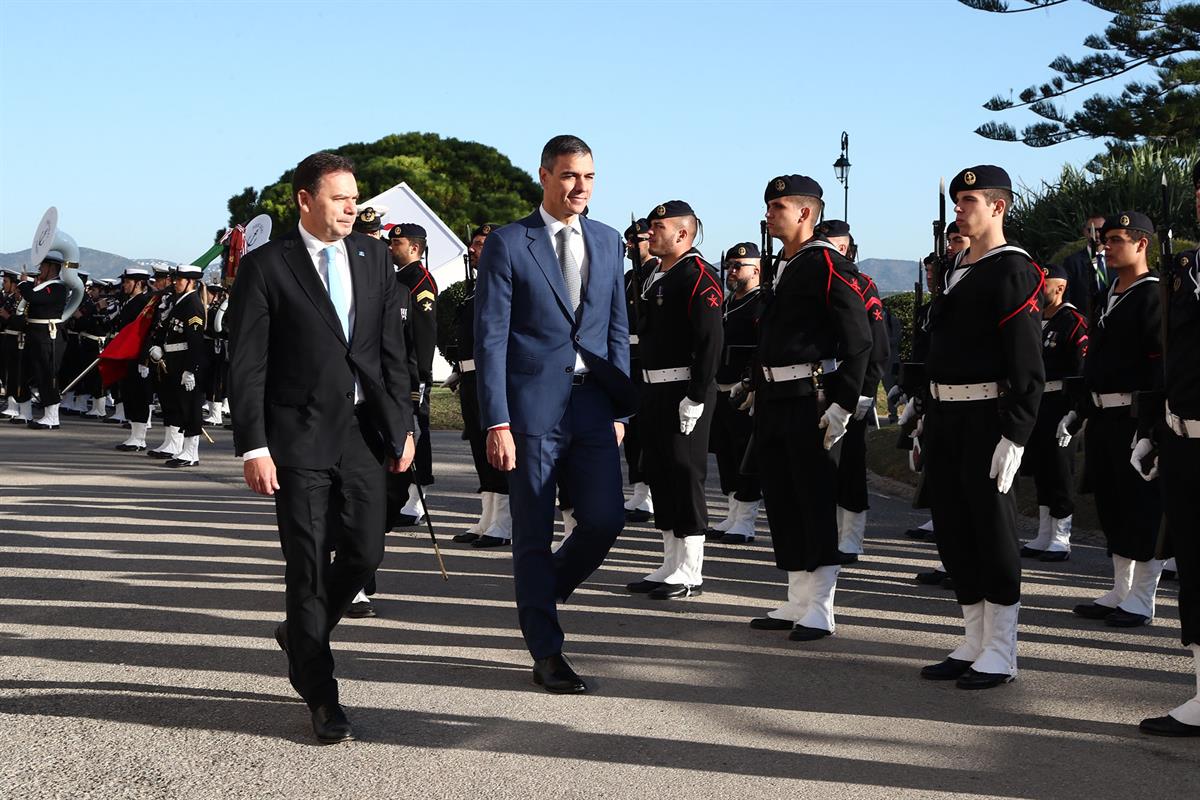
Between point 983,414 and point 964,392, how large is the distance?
0.42 feet

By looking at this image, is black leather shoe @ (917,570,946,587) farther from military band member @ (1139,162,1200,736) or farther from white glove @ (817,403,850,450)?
military band member @ (1139,162,1200,736)

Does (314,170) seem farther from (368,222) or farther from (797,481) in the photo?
(368,222)

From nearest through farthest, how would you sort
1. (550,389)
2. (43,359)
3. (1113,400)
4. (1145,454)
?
(550,389) → (1145,454) → (1113,400) → (43,359)

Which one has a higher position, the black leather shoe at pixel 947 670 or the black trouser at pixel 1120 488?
the black trouser at pixel 1120 488

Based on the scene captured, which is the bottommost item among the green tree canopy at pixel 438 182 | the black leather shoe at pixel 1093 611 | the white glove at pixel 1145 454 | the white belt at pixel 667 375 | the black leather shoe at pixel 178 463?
the black leather shoe at pixel 178 463

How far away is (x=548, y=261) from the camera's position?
5855mm

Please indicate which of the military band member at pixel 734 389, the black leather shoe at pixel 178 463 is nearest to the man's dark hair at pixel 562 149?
the military band member at pixel 734 389

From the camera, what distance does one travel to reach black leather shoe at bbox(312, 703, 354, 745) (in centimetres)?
491

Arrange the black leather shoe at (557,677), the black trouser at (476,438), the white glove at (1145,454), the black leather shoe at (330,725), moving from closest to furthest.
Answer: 1. the black leather shoe at (330,725)
2. the black leather shoe at (557,677)
3. the white glove at (1145,454)
4. the black trouser at (476,438)

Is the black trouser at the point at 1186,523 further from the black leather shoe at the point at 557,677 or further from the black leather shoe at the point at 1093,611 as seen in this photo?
the black leather shoe at the point at 557,677

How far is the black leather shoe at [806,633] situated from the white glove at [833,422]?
0.88 metres

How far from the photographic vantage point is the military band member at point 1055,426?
9.34m

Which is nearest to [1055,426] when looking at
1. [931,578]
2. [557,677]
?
[931,578]

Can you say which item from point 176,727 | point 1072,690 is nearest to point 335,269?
point 176,727
